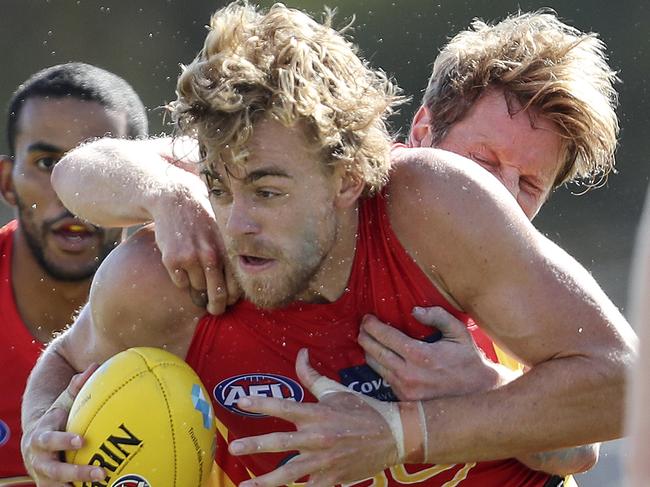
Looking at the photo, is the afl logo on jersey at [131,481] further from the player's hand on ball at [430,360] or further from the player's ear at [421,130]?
the player's ear at [421,130]

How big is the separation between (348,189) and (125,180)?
75cm

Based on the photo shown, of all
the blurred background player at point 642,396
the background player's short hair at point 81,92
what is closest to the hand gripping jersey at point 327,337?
the blurred background player at point 642,396

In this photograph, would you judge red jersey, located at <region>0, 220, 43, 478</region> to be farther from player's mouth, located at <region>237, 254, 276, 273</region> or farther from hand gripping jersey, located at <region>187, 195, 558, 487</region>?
player's mouth, located at <region>237, 254, 276, 273</region>

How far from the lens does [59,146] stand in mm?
5781

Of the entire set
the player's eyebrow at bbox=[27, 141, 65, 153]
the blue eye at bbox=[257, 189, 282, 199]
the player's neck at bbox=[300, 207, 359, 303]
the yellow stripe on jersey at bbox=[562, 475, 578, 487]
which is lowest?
the yellow stripe on jersey at bbox=[562, 475, 578, 487]

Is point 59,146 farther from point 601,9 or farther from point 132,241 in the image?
point 601,9

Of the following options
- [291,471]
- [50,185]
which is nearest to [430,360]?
[291,471]

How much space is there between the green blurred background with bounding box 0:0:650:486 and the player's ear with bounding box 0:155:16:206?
4179 millimetres

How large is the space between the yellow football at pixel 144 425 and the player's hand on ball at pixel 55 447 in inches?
1.4

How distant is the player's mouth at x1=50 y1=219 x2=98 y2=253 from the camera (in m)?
5.59

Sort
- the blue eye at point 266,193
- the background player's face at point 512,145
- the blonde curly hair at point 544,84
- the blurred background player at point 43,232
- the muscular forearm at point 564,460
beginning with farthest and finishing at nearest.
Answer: the blurred background player at point 43,232 < the blonde curly hair at point 544,84 < the background player's face at point 512,145 < the muscular forearm at point 564,460 < the blue eye at point 266,193

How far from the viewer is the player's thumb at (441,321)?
3396mm

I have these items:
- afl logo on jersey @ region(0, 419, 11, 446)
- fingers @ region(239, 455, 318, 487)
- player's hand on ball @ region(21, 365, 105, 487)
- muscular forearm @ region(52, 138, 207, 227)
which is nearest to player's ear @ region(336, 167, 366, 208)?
muscular forearm @ region(52, 138, 207, 227)

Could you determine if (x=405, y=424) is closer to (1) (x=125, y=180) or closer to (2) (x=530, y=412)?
(2) (x=530, y=412)
